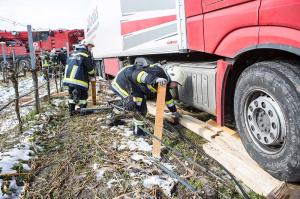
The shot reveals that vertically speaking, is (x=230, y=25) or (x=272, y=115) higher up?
(x=230, y=25)

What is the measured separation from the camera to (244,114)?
3270 mm

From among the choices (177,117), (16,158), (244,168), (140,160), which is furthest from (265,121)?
(16,158)

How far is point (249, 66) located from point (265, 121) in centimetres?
57

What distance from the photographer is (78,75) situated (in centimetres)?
670

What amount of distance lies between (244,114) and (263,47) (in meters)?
0.78

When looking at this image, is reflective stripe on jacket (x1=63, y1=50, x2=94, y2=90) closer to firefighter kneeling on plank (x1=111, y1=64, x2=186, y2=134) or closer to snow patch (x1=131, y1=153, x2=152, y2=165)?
firefighter kneeling on plank (x1=111, y1=64, x2=186, y2=134)

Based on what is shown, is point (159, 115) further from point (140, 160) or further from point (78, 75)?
point (78, 75)

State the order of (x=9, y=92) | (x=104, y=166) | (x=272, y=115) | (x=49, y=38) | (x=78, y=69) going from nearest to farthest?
(x=272, y=115) → (x=104, y=166) → (x=78, y=69) → (x=9, y=92) → (x=49, y=38)

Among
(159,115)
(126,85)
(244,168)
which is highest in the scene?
(126,85)

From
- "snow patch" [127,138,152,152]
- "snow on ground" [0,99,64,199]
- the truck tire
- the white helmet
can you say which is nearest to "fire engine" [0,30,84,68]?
"snow on ground" [0,99,64,199]

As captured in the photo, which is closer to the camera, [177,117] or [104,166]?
[104,166]

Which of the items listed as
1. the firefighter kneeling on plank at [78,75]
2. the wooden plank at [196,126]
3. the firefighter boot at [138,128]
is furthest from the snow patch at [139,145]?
Answer: the firefighter kneeling on plank at [78,75]

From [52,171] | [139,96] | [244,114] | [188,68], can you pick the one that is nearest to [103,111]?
[139,96]

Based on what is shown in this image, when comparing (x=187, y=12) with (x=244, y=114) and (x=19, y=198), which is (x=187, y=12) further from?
(x=19, y=198)
